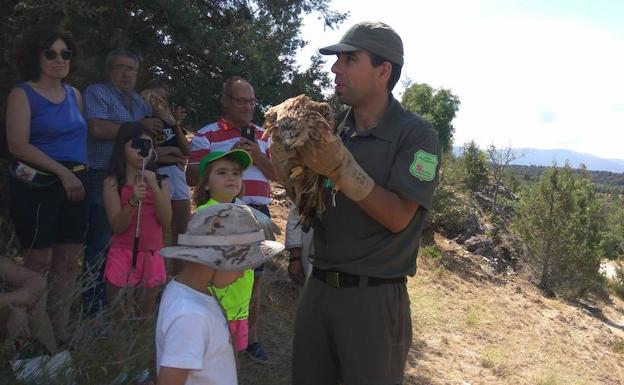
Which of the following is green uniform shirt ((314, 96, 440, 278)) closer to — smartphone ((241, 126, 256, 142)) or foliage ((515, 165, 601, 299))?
smartphone ((241, 126, 256, 142))

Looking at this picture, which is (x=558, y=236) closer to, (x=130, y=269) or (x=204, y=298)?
(x=130, y=269)

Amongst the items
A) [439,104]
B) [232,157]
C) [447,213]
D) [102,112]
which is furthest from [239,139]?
[439,104]

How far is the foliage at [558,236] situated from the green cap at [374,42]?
54.1ft

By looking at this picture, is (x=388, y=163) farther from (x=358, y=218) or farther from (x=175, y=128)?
(x=175, y=128)

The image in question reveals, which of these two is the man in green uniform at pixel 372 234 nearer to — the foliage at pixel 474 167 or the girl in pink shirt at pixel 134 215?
the girl in pink shirt at pixel 134 215

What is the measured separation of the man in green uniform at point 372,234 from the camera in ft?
7.36

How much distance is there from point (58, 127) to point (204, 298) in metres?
2.08

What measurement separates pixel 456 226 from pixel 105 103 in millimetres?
12694

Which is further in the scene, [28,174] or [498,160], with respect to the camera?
[498,160]

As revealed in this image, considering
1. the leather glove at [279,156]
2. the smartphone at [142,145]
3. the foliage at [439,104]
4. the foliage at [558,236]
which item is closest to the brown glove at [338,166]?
the leather glove at [279,156]

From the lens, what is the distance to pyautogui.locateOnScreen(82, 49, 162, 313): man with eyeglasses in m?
3.79

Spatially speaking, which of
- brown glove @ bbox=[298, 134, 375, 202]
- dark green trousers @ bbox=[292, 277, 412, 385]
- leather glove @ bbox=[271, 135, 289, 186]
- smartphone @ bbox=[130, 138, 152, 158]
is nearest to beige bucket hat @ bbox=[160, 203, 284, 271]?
leather glove @ bbox=[271, 135, 289, 186]

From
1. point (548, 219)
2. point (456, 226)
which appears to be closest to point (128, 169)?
point (456, 226)

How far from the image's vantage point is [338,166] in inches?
76.5
